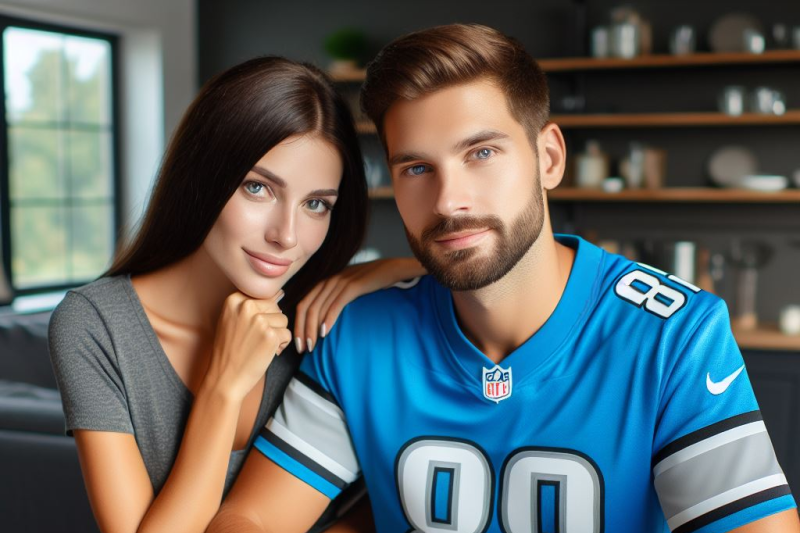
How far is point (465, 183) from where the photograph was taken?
1328 millimetres

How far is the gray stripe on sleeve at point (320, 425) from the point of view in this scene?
1465mm

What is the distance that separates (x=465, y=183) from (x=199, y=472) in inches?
24.9

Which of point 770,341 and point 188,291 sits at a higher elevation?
point 188,291

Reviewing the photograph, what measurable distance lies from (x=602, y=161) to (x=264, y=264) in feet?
12.1

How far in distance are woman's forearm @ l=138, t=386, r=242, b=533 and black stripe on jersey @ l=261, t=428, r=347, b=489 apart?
11 centimetres

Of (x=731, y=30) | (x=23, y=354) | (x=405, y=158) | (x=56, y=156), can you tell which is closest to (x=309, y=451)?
(x=405, y=158)

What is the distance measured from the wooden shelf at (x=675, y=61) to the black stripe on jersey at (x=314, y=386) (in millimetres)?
3664

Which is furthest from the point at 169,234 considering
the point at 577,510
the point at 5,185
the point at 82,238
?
the point at 82,238

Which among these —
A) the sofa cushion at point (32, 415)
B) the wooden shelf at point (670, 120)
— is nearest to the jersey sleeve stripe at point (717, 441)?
the sofa cushion at point (32, 415)

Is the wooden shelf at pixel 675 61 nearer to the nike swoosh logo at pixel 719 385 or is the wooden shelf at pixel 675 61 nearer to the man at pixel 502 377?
the man at pixel 502 377

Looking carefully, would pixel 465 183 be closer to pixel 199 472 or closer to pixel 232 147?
pixel 232 147

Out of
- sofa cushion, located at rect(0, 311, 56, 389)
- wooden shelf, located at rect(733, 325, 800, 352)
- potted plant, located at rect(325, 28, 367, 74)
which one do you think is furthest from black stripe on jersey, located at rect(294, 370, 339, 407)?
potted plant, located at rect(325, 28, 367, 74)

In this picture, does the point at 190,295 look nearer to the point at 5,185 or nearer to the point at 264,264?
the point at 264,264

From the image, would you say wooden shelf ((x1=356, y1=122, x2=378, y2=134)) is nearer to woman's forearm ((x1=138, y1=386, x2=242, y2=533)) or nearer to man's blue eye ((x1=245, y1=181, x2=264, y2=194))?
man's blue eye ((x1=245, y1=181, x2=264, y2=194))
